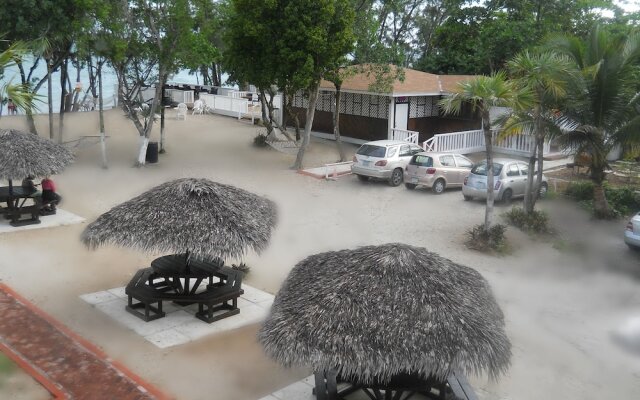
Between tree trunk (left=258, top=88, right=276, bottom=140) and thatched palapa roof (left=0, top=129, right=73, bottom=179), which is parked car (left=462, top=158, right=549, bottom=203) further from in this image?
thatched palapa roof (left=0, top=129, right=73, bottom=179)

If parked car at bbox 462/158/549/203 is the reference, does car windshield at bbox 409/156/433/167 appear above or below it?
above

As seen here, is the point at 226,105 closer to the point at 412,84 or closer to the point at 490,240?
the point at 412,84

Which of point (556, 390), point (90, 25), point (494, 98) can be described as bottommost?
point (556, 390)

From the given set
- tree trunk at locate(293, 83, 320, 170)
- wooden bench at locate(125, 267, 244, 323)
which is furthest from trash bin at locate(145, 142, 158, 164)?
wooden bench at locate(125, 267, 244, 323)

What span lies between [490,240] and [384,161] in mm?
6541

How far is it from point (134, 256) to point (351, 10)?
1230 centimetres

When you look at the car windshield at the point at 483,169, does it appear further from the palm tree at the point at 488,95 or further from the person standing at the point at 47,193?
the person standing at the point at 47,193

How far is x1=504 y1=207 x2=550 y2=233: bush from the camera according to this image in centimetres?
1700

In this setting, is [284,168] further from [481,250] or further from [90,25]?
[481,250]

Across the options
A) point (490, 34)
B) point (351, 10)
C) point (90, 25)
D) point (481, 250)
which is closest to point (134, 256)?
point (481, 250)

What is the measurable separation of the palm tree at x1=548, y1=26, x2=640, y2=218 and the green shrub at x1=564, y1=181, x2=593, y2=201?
2.55 meters

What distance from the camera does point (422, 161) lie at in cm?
2089

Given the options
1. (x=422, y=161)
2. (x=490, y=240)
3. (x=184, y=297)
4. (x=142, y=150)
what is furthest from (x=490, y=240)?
(x=142, y=150)

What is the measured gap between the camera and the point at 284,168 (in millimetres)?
24812
